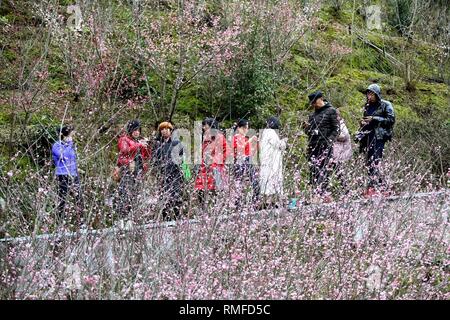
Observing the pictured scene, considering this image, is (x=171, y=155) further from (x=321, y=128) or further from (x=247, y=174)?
(x=321, y=128)

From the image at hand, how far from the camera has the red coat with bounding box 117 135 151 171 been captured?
266 inches

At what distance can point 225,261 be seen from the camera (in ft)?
14.5

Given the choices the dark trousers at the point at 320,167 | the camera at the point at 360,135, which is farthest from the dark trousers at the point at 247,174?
the camera at the point at 360,135

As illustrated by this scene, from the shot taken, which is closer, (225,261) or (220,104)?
(225,261)

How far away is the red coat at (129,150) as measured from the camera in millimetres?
6759

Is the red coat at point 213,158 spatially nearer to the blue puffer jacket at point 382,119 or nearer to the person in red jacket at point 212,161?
the person in red jacket at point 212,161

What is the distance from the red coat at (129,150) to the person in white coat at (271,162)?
1.31 m

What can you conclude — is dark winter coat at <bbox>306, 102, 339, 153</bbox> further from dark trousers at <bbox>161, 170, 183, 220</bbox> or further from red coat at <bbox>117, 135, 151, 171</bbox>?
red coat at <bbox>117, 135, 151, 171</bbox>

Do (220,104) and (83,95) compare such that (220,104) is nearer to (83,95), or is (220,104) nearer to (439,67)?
(83,95)

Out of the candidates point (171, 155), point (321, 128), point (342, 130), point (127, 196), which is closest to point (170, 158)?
point (171, 155)

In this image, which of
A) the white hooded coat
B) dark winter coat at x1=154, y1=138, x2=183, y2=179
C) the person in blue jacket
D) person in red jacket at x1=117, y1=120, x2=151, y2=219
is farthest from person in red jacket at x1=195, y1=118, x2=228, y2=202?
the person in blue jacket

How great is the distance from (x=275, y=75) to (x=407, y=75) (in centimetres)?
500

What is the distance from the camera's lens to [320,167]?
725cm
